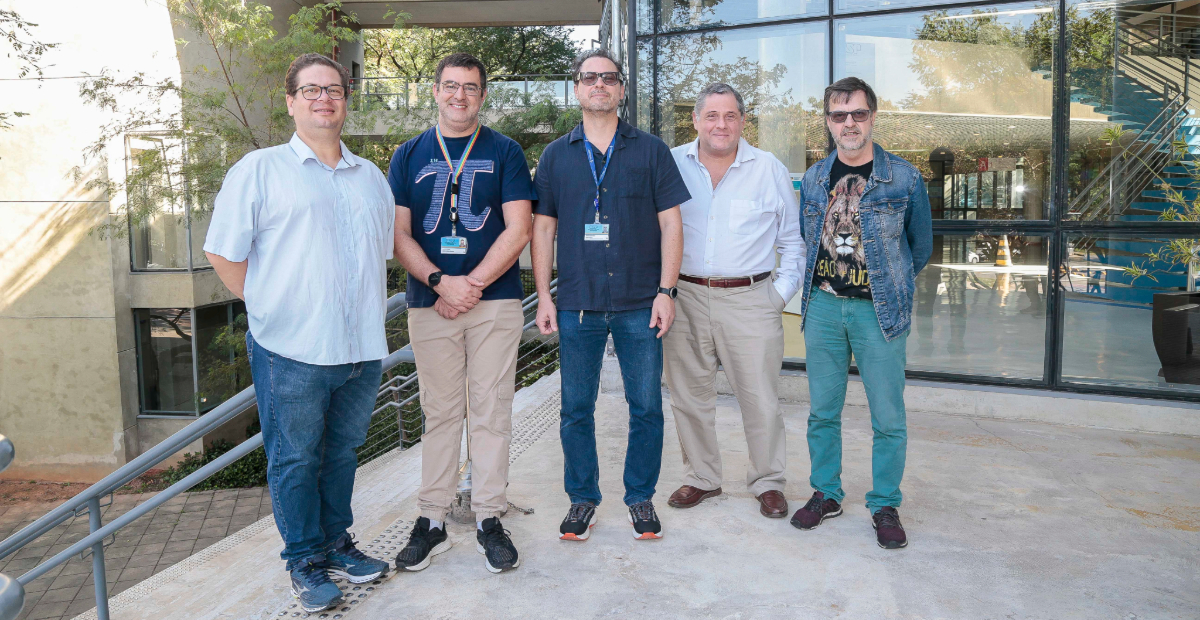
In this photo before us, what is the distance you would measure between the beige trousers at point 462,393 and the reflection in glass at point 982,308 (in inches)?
152

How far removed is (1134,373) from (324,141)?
533 cm

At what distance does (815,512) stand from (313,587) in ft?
6.62

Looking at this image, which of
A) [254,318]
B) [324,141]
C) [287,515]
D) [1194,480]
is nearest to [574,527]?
[287,515]

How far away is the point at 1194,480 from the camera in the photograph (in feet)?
14.0

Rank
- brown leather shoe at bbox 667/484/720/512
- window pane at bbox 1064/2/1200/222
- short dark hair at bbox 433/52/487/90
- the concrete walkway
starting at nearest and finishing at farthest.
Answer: the concrete walkway → short dark hair at bbox 433/52/487/90 → brown leather shoe at bbox 667/484/720/512 → window pane at bbox 1064/2/1200/222

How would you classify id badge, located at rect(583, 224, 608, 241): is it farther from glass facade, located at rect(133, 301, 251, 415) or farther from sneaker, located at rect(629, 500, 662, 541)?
glass facade, located at rect(133, 301, 251, 415)

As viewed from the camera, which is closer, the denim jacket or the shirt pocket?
the denim jacket

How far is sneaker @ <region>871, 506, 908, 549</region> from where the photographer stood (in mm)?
3346

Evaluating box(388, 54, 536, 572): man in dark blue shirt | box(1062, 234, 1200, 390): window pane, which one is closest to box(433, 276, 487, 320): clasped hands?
box(388, 54, 536, 572): man in dark blue shirt

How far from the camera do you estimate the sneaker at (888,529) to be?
335cm

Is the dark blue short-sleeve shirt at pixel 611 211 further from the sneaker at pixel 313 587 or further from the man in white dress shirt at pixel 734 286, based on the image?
the sneaker at pixel 313 587

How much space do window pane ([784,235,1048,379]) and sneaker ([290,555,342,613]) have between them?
3832mm

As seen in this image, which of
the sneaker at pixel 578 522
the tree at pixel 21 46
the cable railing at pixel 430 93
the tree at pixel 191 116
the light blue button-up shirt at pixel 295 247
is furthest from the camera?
the cable railing at pixel 430 93

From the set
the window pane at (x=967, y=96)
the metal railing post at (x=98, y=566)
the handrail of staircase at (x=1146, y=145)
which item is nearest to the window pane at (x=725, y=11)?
the window pane at (x=967, y=96)
